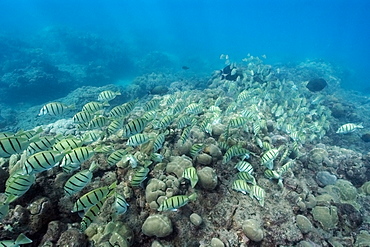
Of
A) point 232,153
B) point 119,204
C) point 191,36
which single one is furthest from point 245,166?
point 191,36

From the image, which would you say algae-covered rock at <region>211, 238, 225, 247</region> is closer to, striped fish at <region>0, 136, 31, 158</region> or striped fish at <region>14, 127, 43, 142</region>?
striped fish at <region>0, 136, 31, 158</region>

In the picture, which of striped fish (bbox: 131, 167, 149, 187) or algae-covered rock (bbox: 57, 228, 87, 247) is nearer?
algae-covered rock (bbox: 57, 228, 87, 247)

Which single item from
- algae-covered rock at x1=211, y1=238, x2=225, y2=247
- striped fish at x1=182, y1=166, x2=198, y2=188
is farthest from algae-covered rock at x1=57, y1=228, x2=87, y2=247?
algae-covered rock at x1=211, y1=238, x2=225, y2=247

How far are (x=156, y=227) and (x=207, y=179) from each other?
1.32 metres

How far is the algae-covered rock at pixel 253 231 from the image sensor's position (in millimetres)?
3918

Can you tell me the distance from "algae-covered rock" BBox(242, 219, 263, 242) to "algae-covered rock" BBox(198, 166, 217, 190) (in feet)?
2.98

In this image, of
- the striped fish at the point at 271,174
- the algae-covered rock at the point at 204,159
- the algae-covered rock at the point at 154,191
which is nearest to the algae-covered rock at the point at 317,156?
the striped fish at the point at 271,174

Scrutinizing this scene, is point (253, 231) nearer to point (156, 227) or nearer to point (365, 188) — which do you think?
point (156, 227)

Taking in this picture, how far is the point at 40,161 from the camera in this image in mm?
2963

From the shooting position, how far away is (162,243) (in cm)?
369

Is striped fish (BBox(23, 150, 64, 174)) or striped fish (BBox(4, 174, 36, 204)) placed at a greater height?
striped fish (BBox(23, 150, 64, 174))

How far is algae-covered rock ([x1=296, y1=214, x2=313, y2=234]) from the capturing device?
4.44 metres

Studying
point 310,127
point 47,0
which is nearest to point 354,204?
point 310,127

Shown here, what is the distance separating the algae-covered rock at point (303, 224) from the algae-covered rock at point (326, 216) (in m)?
0.41
